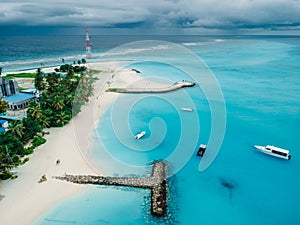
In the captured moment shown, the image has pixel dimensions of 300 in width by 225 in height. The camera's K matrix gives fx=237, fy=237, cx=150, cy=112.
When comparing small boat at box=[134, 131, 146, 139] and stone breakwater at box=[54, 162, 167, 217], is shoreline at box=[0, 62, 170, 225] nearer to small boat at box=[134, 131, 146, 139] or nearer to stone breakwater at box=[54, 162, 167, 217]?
stone breakwater at box=[54, 162, 167, 217]

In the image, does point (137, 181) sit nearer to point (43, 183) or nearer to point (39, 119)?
point (43, 183)

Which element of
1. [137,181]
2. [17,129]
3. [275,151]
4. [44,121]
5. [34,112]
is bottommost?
[137,181]

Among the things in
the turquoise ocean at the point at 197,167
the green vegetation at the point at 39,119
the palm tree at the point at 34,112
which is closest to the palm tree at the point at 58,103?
the green vegetation at the point at 39,119

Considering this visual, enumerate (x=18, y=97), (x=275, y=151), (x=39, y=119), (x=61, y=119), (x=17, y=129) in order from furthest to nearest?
(x=18, y=97)
(x=61, y=119)
(x=39, y=119)
(x=275, y=151)
(x=17, y=129)

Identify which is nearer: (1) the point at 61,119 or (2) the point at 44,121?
(2) the point at 44,121

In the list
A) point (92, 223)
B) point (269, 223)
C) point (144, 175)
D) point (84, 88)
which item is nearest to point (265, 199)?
point (269, 223)

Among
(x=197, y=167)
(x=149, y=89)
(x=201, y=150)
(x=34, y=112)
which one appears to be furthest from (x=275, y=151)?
(x=149, y=89)

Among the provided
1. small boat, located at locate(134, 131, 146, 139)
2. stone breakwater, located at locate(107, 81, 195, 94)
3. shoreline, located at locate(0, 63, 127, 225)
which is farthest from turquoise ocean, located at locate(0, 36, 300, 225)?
stone breakwater, located at locate(107, 81, 195, 94)
